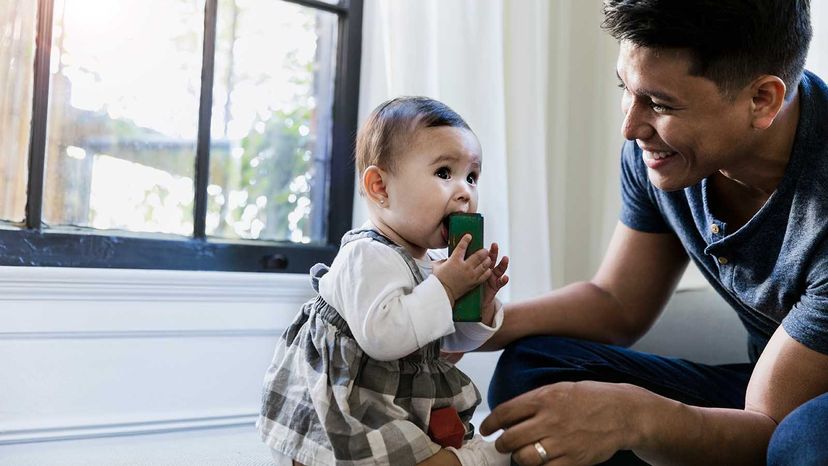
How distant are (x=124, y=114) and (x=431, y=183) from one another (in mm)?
985

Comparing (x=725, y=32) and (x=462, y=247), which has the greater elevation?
(x=725, y=32)

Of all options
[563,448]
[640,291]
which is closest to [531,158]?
[640,291]

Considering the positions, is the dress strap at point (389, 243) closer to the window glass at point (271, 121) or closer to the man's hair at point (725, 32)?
the man's hair at point (725, 32)

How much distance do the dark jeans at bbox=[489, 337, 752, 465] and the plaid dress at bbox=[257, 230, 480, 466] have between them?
250mm

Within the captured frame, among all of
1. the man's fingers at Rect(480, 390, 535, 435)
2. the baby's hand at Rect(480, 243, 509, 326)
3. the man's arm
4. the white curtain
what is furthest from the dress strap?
the white curtain

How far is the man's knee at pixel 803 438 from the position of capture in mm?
1040

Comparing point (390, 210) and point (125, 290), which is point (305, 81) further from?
point (390, 210)

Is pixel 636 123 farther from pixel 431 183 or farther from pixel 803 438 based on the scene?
pixel 803 438

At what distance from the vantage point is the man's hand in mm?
1136

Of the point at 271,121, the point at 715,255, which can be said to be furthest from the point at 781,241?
the point at 271,121

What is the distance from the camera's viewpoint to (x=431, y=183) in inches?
49.1

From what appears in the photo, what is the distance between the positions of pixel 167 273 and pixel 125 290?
0.31 ft

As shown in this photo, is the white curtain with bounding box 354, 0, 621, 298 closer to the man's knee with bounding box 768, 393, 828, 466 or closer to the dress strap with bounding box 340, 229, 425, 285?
the dress strap with bounding box 340, 229, 425, 285

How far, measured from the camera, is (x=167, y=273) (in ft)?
5.99
